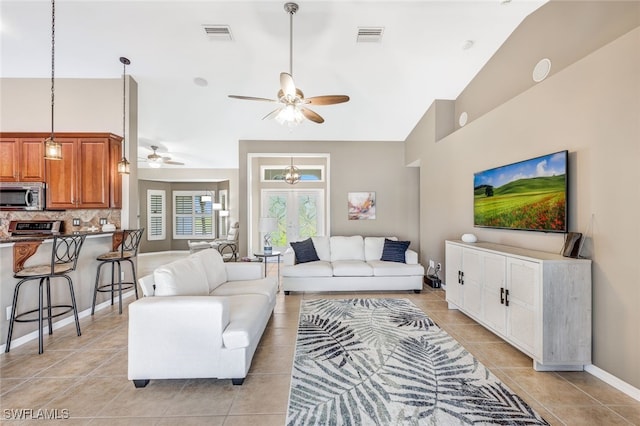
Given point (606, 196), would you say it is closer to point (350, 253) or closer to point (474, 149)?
point (474, 149)

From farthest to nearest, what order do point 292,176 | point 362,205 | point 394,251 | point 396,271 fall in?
point 292,176
point 362,205
point 394,251
point 396,271

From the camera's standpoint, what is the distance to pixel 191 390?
2.18 meters

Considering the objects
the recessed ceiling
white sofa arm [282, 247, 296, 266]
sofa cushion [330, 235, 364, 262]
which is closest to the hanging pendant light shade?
the recessed ceiling

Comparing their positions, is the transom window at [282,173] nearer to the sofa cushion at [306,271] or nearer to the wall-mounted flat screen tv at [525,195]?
the sofa cushion at [306,271]

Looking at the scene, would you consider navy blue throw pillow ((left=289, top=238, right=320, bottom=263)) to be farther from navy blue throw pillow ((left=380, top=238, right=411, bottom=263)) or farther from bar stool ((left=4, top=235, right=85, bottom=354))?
bar stool ((left=4, top=235, right=85, bottom=354))

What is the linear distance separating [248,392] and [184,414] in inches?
17.4

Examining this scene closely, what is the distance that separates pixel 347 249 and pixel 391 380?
3.16 meters

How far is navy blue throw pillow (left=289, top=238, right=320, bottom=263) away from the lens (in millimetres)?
5074

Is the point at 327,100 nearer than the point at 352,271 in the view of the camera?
Yes

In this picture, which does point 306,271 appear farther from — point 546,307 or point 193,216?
point 193,216

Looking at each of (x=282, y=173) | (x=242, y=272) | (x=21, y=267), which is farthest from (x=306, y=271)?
(x=282, y=173)

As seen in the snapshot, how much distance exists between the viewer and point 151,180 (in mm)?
9539

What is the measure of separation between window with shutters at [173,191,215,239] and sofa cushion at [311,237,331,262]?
6.04 metres

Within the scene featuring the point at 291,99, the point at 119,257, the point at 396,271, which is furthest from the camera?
the point at 396,271
